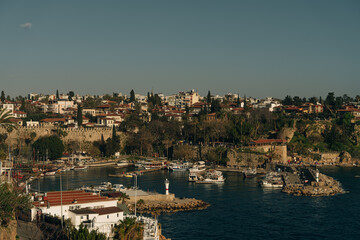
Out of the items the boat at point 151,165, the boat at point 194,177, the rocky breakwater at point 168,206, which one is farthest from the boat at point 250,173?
the rocky breakwater at point 168,206

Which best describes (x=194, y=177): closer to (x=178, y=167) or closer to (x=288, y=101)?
(x=178, y=167)

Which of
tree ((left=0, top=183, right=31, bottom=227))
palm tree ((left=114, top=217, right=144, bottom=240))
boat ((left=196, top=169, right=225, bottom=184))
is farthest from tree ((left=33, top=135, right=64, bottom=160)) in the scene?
palm tree ((left=114, top=217, right=144, bottom=240))

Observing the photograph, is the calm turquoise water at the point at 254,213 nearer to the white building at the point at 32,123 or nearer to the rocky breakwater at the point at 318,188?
the rocky breakwater at the point at 318,188

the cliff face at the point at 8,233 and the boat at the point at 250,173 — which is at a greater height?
the cliff face at the point at 8,233

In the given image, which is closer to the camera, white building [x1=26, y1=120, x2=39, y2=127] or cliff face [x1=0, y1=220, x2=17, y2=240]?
cliff face [x1=0, y1=220, x2=17, y2=240]

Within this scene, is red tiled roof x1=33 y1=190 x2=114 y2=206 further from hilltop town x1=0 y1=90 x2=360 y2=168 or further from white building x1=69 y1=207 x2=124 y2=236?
hilltop town x1=0 y1=90 x2=360 y2=168

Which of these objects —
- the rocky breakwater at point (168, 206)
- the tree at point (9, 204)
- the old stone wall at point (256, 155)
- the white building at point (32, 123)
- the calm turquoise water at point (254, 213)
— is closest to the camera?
the tree at point (9, 204)

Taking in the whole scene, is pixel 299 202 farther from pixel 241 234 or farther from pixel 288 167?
pixel 288 167
